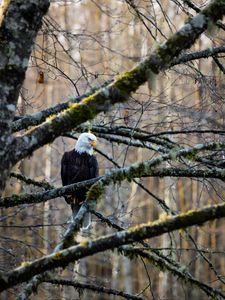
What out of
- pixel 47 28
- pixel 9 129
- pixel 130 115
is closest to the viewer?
pixel 9 129

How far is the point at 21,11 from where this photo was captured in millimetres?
2707

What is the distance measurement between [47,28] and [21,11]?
260 cm

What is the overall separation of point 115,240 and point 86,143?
5.21 meters

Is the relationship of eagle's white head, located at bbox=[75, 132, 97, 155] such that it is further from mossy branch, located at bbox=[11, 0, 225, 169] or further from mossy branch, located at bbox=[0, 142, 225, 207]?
mossy branch, located at bbox=[11, 0, 225, 169]

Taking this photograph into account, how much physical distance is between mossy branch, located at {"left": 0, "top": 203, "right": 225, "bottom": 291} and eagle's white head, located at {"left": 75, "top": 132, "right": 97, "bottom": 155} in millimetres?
4759

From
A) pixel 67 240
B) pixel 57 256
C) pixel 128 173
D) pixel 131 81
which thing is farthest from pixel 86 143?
pixel 57 256

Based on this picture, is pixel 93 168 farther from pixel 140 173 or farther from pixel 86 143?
pixel 140 173

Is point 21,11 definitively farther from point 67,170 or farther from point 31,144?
point 67,170

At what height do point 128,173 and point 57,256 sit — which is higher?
point 128,173

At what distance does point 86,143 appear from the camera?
25.0ft

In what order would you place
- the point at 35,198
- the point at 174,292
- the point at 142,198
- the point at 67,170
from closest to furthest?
the point at 35,198, the point at 67,170, the point at 174,292, the point at 142,198

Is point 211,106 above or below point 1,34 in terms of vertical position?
above

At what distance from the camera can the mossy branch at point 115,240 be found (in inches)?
93.8

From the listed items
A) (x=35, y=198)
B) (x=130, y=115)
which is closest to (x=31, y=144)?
(x=35, y=198)
